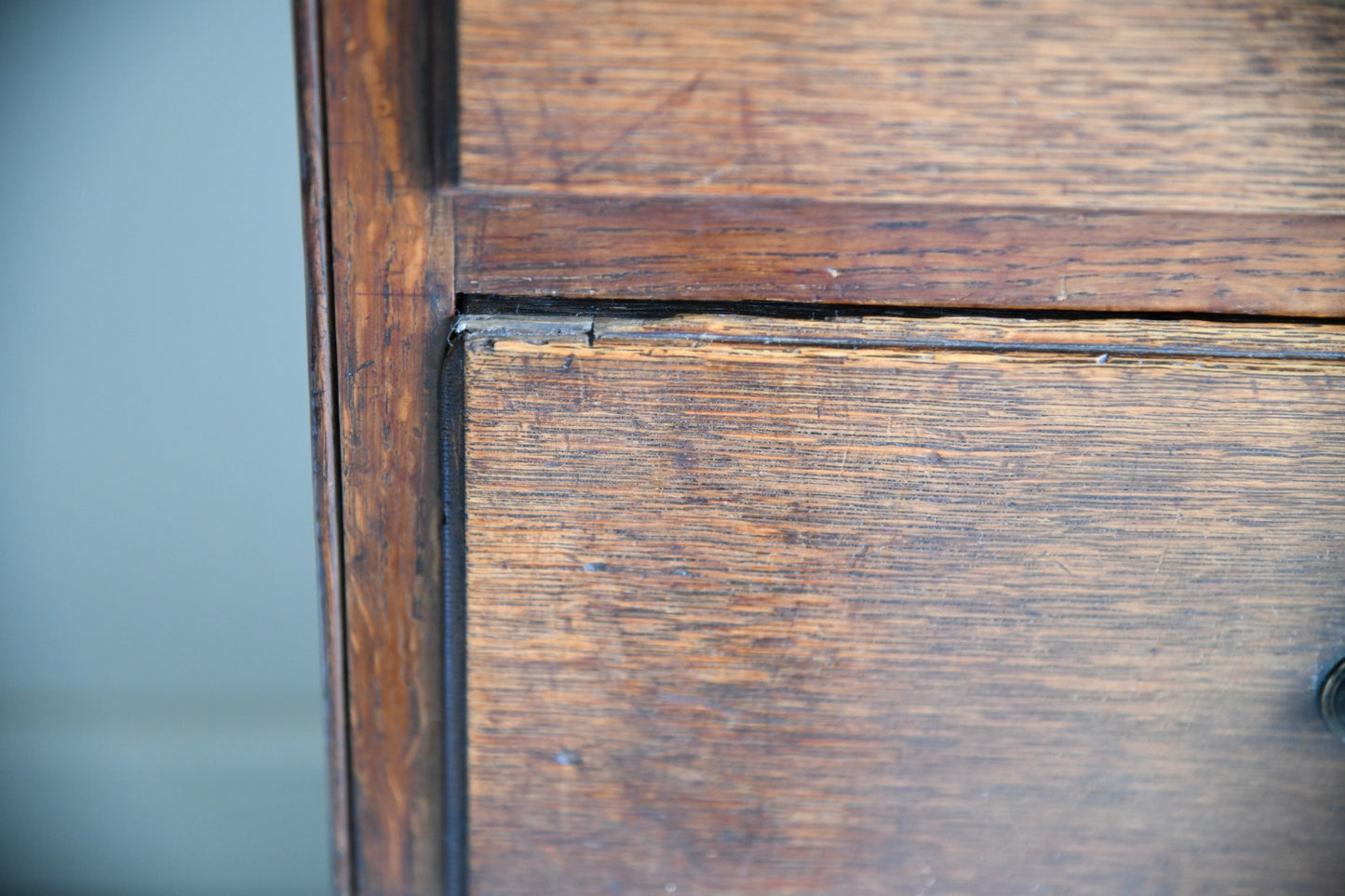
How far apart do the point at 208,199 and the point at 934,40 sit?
0.43 metres

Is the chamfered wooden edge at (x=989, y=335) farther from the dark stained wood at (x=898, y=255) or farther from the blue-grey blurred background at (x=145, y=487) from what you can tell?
the blue-grey blurred background at (x=145, y=487)

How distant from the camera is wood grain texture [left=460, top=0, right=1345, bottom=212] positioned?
8.4 inches

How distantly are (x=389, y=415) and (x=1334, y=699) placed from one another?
0.31m

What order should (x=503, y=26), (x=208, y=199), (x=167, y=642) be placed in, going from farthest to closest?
1. (x=167, y=642)
2. (x=208, y=199)
3. (x=503, y=26)

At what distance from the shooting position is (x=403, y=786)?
0.29 meters

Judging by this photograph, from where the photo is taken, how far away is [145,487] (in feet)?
1.80

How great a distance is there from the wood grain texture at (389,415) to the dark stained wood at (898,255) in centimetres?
2

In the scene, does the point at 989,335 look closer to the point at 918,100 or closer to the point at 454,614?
the point at 918,100

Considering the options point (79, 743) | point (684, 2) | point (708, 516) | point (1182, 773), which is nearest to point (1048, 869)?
point (1182, 773)

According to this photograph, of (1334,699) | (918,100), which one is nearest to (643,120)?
(918,100)

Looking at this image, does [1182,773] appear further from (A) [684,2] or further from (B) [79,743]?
(B) [79,743]

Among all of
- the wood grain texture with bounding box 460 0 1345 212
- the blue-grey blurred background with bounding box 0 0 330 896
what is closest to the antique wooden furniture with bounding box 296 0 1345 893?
the wood grain texture with bounding box 460 0 1345 212

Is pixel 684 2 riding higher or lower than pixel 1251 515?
higher

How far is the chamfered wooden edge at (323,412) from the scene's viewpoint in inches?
8.9
